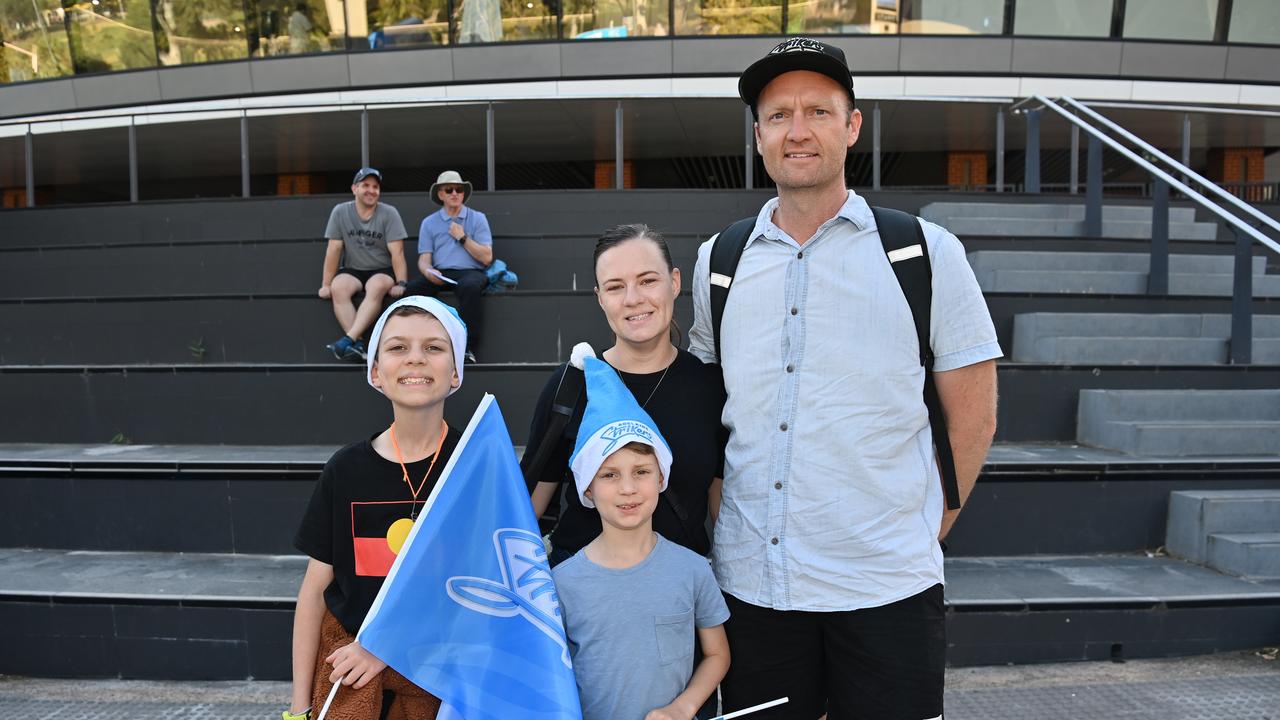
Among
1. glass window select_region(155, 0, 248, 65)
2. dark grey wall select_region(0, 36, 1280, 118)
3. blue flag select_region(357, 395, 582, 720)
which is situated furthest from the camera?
glass window select_region(155, 0, 248, 65)

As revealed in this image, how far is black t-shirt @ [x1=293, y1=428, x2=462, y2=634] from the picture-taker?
218cm

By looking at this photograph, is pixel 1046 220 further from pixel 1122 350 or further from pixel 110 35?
pixel 110 35

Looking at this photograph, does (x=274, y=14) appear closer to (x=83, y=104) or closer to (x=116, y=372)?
(x=83, y=104)

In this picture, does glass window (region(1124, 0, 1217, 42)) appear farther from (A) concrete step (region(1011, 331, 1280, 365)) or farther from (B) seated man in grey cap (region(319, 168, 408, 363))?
(B) seated man in grey cap (region(319, 168, 408, 363))

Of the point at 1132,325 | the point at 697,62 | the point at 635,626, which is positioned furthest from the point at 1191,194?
the point at 697,62

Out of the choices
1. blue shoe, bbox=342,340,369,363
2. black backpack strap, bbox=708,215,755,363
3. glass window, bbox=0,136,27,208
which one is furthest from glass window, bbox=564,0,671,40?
black backpack strap, bbox=708,215,755,363

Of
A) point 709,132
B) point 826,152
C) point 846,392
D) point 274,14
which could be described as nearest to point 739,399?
point 846,392

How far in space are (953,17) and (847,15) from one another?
189 centimetres

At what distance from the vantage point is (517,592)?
2049 millimetres

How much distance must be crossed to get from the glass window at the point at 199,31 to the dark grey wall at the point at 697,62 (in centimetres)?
35

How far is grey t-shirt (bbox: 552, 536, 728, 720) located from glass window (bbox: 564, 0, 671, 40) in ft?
46.7

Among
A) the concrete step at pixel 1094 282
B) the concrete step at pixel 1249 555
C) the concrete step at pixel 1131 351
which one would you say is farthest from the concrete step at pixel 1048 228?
the concrete step at pixel 1249 555

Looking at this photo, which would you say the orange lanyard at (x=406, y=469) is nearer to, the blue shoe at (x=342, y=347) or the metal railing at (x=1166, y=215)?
the blue shoe at (x=342, y=347)

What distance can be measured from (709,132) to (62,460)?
41.5 ft
